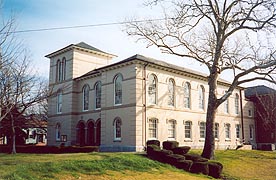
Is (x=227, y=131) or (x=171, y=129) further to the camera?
(x=227, y=131)

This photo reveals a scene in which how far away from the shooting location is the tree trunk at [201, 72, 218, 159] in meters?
25.3

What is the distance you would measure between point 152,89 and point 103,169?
1508 cm

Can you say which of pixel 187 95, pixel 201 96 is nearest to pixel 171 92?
pixel 187 95

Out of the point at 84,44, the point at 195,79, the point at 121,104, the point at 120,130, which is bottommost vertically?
the point at 120,130

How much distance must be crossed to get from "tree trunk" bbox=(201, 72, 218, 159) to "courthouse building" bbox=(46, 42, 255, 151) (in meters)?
6.36

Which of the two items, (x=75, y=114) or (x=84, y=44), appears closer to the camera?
(x=75, y=114)

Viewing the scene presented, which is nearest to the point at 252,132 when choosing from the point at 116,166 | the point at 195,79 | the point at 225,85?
the point at 225,85

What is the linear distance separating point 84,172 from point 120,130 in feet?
47.0

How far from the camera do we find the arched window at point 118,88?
104ft

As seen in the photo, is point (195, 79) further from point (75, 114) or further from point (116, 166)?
point (116, 166)

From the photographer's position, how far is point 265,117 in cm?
4788

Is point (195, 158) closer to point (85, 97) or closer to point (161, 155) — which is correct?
point (161, 155)

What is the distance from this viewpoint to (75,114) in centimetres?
3806

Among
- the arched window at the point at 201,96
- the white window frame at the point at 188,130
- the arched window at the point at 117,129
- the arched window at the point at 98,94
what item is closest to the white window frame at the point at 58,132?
the arched window at the point at 98,94
